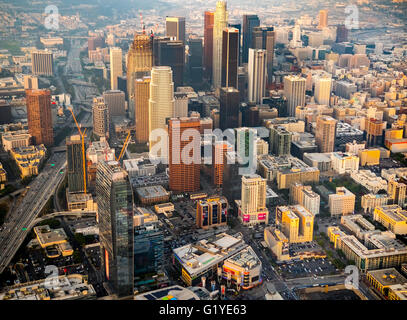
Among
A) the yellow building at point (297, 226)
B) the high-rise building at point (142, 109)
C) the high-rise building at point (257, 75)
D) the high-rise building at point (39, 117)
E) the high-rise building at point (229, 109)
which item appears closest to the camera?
the yellow building at point (297, 226)

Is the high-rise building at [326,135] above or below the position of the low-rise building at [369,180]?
above

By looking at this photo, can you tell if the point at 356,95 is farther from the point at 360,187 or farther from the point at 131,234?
the point at 131,234

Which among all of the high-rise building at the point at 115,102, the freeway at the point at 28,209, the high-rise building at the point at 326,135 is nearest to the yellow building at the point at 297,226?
the high-rise building at the point at 326,135

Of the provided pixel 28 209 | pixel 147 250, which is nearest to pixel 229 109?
pixel 28 209

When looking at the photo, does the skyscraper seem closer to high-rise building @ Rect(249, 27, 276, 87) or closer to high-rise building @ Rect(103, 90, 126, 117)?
high-rise building @ Rect(249, 27, 276, 87)

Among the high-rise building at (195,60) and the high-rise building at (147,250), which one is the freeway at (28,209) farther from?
the high-rise building at (195,60)

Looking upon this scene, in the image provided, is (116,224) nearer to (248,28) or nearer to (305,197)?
(305,197)
